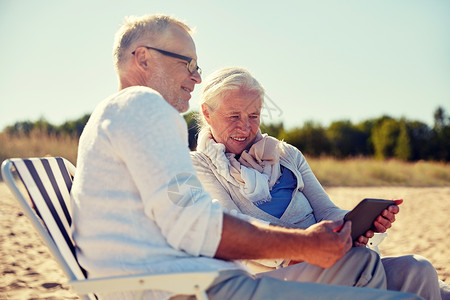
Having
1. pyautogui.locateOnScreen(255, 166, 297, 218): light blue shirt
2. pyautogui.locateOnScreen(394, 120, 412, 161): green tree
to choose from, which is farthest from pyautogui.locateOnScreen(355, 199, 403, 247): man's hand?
pyautogui.locateOnScreen(394, 120, 412, 161): green tree

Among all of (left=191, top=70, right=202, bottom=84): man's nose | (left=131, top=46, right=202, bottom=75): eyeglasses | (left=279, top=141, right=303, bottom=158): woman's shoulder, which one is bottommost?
(left=279, top=141, right=303, bottom=158): woman's shoulder

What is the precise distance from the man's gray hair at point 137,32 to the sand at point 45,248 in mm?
2496

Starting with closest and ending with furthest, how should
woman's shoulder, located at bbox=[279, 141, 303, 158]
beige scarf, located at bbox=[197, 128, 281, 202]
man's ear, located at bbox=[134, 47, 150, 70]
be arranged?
man's ear, located at bbox=[134, 47, 150, 70]
beige scarf, located at bbox=[197, 128, 281, 202]
woman's shoulder, located at bbox=[279, 141, 303, 158]

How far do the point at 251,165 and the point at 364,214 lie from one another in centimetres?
90

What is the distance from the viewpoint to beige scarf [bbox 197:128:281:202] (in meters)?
2.71

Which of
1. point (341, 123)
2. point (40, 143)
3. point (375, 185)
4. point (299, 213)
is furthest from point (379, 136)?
Answer: point (299, 213)

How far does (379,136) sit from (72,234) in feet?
124

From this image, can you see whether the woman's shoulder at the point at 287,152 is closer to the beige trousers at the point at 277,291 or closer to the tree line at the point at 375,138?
the beige trousers at the point at 277,291

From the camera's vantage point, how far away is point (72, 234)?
1.89 m

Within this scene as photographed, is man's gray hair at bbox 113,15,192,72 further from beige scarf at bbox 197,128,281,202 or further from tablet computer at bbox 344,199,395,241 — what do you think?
tablet computer at bbox 344,199,395,241

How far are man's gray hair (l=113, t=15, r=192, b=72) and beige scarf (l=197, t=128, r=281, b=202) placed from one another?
3.08ft

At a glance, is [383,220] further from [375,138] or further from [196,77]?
[375,138]

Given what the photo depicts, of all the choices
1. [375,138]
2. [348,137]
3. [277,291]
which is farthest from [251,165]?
[348,137]

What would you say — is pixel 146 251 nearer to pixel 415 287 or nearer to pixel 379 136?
pixel 415 287
